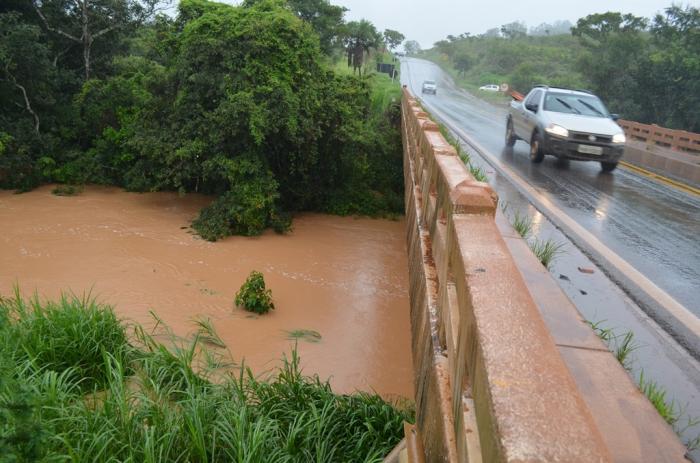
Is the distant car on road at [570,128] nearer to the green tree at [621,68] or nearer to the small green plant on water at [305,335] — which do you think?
the small green plant on water at [305,335]

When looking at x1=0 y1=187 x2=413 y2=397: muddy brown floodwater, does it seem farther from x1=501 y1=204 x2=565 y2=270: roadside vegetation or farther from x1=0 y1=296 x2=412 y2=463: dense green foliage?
x1=501 y1=204 x2=565 y2=270: roadside vegetation

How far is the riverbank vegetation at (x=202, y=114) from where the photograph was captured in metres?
12.4

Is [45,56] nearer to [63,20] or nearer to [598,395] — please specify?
[63,20]

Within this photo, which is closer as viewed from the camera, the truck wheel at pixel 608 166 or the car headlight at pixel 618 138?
the car headlight at pixel 618 138

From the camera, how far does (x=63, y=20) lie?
1661 cm

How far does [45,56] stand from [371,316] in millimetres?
11605

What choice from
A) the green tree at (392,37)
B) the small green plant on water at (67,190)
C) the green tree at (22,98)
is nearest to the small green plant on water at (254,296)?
the small green plant on water at (67,190)

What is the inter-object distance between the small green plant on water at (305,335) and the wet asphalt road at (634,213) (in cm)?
389

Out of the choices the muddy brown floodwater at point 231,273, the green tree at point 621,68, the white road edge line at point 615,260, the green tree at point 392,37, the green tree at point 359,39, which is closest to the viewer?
the white road edge line at point 615,260

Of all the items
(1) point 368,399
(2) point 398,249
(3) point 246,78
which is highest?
(3) point 246,78

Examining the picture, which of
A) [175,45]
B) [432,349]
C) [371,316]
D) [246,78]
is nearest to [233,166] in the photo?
[246,78]

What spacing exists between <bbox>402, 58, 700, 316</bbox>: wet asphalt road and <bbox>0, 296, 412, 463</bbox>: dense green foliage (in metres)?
3.22

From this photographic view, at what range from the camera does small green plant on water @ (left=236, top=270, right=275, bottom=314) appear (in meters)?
8.36

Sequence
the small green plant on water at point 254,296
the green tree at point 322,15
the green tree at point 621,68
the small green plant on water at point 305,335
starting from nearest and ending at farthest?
the small green plant on water at point 305,335 → the small green plant on water at point 254,296 → the green tree at point 621,68 → the green tree at point 322,15
